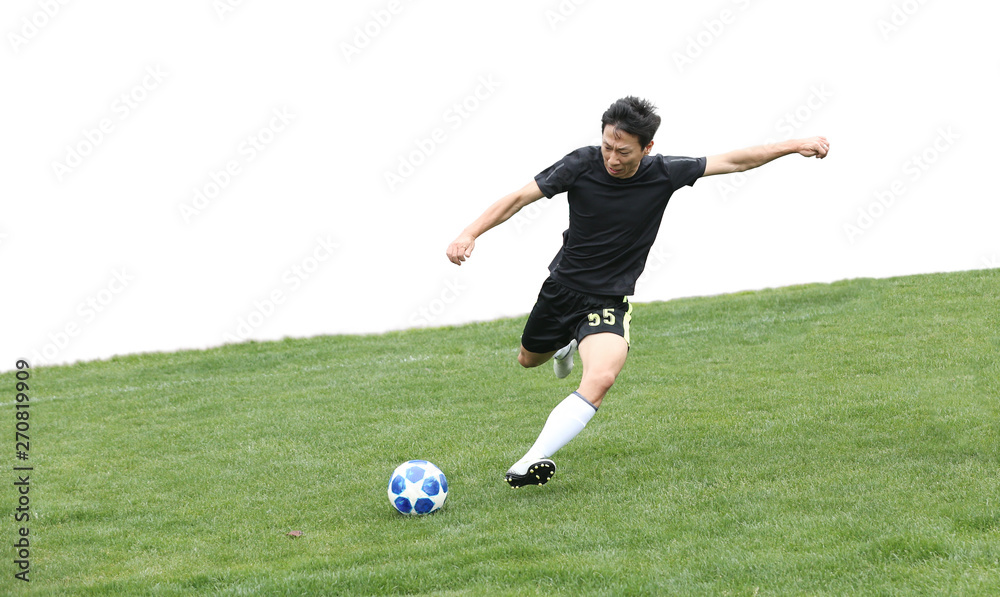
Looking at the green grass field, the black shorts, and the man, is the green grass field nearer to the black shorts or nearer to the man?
the man

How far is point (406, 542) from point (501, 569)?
0.96 metres

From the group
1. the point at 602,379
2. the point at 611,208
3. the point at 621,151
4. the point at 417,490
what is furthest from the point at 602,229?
the point at 417,490

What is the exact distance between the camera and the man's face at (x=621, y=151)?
23.1 feet

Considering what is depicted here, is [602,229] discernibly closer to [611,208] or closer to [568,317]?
[611,208]

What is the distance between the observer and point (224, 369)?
49.7 ft

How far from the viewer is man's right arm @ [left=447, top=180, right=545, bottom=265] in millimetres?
6766

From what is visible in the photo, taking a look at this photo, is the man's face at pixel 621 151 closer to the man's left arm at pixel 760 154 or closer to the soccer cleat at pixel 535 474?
the man's left arm at pixel 760 154

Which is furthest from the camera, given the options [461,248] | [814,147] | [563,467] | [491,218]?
[563,467]

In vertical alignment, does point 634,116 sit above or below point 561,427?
above

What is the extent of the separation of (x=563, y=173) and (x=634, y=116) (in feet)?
2.38

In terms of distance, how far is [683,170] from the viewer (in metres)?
7.50

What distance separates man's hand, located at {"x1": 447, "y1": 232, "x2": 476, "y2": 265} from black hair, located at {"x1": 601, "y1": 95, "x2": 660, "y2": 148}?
1.33m

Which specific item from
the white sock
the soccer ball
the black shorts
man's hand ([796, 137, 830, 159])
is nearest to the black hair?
man's hand ([796, 137, 830, 159])

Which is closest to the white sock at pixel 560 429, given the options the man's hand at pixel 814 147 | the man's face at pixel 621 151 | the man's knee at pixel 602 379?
the man's knee at pixel 602 379
